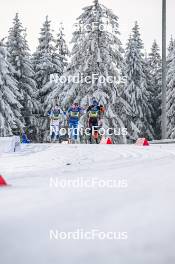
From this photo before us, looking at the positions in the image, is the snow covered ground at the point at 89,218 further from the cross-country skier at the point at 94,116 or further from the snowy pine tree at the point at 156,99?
the snowy pine tree at the point at 156,99

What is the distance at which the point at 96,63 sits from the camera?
32125mm

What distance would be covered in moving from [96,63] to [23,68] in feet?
32.6

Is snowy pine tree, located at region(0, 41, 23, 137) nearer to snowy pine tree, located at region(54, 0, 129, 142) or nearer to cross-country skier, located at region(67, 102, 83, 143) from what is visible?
snowy pine tree, located at region(54, 0, 129, 142)

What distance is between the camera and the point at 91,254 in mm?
2865

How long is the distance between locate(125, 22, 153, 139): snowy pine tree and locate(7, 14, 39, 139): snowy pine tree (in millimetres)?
8502

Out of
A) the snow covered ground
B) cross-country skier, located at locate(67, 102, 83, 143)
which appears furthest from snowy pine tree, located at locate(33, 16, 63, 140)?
the snow covered ground

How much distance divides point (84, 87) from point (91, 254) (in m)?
29.5

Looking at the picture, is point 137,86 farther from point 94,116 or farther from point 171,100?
point 94,116

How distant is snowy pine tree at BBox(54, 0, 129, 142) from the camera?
1248 inches

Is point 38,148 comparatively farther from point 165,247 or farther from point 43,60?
point 43,60

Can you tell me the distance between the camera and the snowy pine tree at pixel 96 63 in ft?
104

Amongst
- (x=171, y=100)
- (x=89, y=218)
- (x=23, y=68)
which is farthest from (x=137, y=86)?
(x=89, y=218)

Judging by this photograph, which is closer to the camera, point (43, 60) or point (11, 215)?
point (11, 215)

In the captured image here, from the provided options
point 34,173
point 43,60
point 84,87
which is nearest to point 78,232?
point 34,173
